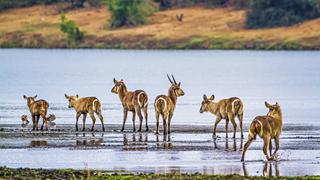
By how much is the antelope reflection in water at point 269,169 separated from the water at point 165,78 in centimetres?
1086

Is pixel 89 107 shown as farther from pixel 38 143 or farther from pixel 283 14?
pixel 283 14

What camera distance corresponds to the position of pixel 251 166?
23.8 m

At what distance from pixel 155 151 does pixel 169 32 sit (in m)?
73.5

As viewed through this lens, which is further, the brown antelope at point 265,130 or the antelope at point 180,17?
the antelope at point 180,17

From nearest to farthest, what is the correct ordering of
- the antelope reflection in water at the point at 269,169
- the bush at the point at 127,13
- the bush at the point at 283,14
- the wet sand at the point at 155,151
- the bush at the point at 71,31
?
the antelope reflection in water at the point at 269,169, the wet sand at the point at 155,151, the bush at the point at 283,14, the bush at the point at 71,31, the bush at the point at 127,13

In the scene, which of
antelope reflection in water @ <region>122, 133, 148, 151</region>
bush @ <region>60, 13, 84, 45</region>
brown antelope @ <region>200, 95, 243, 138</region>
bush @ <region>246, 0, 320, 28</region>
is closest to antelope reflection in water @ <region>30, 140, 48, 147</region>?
antelope reflection in water @ <region>122, 133, 148, 151</region>

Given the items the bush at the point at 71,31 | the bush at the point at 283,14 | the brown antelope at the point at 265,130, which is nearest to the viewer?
the brown antelope at the point at 265,130

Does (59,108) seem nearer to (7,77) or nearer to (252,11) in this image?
(7,77)

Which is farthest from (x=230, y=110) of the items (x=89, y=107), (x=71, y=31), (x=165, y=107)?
(x=71, y=31)

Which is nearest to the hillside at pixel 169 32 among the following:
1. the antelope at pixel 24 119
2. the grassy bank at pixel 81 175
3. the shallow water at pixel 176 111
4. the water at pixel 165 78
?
the water at pixel 165 78

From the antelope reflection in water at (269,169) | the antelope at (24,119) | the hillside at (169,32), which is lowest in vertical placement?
the antelope reflection in water at (269,169)

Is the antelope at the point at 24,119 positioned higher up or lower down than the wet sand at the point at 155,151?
higher up

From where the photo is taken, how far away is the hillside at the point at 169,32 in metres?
96.4

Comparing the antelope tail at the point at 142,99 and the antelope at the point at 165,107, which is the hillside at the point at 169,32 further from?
the antelope at the point at 165,107
